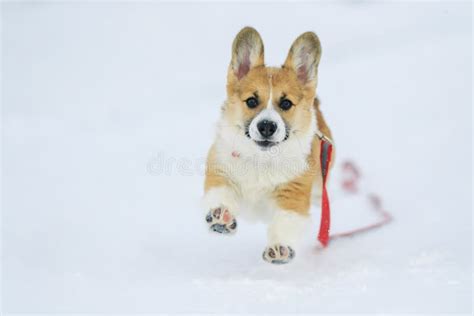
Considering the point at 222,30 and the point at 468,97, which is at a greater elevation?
the point at 222,30

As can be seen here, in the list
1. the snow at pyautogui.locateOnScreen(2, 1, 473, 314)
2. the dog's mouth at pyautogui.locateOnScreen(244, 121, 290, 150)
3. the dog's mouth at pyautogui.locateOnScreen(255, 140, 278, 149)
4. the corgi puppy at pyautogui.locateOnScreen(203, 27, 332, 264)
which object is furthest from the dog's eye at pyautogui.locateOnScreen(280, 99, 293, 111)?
the snow at pyautogui.locateOnScreen(2, 1, 473, 314)

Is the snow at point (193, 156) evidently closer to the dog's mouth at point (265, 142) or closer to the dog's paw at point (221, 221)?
the dog's paw at point (221, 221)

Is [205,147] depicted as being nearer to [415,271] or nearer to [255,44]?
[255,44]

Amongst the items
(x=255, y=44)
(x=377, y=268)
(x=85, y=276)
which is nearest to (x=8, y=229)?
(x=85, y=276)

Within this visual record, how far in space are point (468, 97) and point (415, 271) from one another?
4.73 m

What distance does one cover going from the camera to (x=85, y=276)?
3.88 metres

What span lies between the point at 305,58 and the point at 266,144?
2.39ft

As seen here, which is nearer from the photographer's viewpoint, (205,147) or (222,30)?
(205,147)

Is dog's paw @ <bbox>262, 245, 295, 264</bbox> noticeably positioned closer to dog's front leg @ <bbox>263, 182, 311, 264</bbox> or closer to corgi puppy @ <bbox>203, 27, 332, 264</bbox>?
dog's front leg @ <bbox>263, 182, 311, 264</bbox>

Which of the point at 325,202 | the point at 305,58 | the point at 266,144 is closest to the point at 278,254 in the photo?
the point at 266,144

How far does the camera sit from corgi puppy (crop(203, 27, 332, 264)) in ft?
12.8

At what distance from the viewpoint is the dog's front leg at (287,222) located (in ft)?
12.0

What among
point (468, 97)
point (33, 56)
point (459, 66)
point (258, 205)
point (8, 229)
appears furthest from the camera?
point (33, 56)

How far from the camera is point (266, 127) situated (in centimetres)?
368
